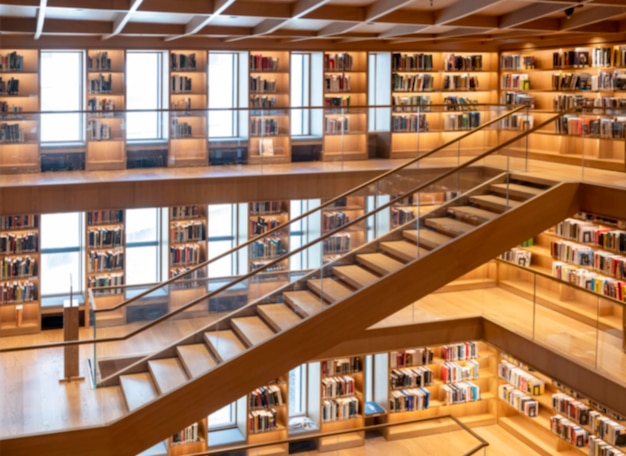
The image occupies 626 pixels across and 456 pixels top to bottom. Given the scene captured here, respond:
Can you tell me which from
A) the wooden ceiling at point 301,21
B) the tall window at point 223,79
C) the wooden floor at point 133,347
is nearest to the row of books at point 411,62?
the wooden ceiling at point 301,21

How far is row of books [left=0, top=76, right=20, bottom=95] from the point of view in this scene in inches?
457

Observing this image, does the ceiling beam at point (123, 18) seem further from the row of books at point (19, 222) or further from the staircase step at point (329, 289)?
the staircase step at point (329, 289)

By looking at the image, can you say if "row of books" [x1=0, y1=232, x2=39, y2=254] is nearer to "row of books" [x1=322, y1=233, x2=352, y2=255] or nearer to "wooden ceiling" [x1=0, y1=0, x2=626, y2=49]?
"wooden ceiling" [x1=0, y1=0, x2=626, y2=49]

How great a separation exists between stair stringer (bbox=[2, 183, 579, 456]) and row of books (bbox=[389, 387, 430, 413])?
401 centimetres

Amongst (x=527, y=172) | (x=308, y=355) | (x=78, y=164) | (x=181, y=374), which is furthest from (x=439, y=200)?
(x=78, y=164)

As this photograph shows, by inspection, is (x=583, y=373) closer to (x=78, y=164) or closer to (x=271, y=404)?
(x=271, y=404)

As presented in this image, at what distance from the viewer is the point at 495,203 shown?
8.73 meters

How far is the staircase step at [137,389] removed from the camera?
774 centimetres


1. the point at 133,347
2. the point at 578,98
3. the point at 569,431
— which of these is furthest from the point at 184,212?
the point at 569,431

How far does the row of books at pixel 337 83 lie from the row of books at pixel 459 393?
461 cm

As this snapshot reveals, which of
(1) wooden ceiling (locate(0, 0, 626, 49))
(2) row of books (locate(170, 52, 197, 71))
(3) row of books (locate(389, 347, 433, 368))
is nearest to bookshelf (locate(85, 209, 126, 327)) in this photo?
(2) row of books (locate(170, 52, 197, 71))

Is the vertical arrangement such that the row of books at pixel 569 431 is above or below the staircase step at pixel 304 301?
below

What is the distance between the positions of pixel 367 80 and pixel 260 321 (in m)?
6.25

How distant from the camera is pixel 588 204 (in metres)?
8.98
